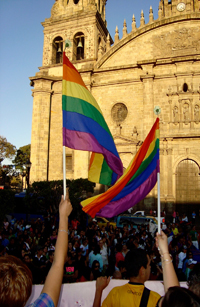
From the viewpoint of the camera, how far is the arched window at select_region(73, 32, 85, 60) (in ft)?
81.9

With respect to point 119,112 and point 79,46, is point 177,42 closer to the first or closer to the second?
point 119,112

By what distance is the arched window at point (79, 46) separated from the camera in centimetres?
2496

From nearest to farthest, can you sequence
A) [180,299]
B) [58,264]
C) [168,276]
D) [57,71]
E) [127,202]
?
[180,299]
[58,264]
[168,276]
[127,202]
[57,71]

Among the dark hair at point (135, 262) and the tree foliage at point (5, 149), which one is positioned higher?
the tree foliage at point (5, 149)

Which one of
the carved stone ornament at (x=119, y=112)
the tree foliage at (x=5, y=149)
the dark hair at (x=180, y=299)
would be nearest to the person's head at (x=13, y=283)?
the dark hair at (x=180, y=299)

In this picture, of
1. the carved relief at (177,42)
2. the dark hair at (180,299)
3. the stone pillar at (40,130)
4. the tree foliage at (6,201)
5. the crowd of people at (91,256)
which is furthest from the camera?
the stone pillar at (40,130)

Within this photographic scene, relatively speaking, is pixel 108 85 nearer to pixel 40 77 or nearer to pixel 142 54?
pixel 142 54

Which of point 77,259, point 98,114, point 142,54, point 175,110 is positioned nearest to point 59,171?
point 175,110

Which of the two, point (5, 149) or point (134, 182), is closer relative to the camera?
point (134, 182)

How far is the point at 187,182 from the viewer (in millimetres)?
19672

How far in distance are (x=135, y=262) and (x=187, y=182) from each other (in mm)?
17801

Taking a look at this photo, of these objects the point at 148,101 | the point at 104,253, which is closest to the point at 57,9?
the point at 148,101

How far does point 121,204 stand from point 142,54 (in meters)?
19.9

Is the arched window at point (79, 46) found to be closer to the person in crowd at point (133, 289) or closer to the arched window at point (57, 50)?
the arched window at point (57, 50)
